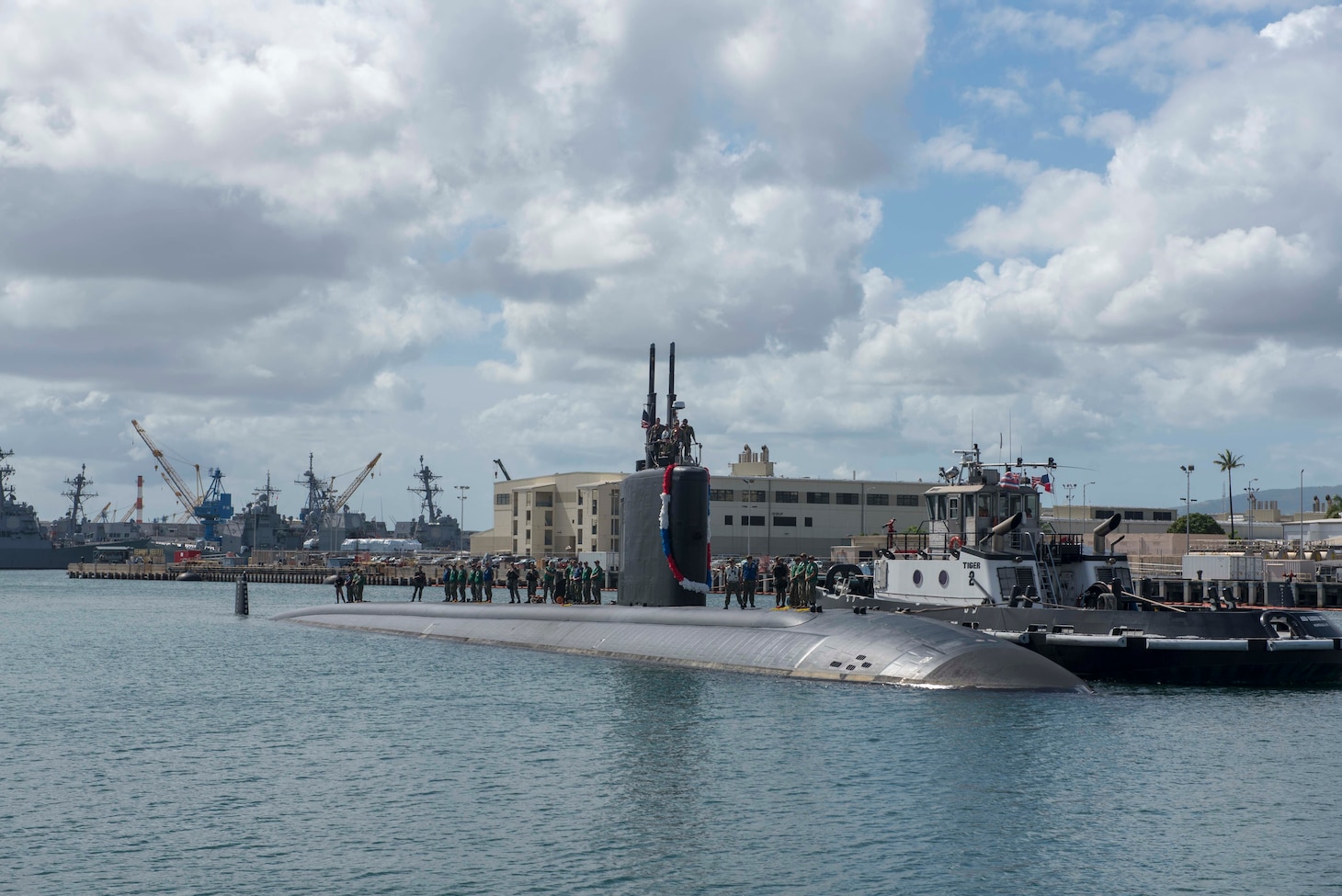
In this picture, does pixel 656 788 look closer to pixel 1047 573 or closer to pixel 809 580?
pixel 1047 573

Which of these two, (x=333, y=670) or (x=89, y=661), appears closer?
(x=333, y=670)

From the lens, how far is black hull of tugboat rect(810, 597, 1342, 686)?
88.0 ft

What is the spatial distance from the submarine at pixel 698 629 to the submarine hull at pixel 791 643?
0.08 feet

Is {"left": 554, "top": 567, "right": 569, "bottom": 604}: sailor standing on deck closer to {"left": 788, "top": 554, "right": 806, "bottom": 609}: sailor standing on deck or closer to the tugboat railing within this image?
{"left": 788, "top": 554, "right": 806, "bottom": 609}: sailor standing on deck

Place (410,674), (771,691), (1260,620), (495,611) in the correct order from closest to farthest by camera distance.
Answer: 1. (771,691)
2. (1260,620)
3. (410,674)
4. (495,611)

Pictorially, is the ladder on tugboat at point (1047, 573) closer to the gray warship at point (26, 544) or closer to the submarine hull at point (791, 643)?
the submarine hull at point (791, 643)

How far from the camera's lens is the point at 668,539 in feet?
95.9

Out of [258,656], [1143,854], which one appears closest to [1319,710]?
[1143,854]

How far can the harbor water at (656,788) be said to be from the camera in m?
13.1

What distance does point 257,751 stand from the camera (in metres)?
19.5

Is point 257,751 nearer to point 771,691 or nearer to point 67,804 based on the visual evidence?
point 67,804

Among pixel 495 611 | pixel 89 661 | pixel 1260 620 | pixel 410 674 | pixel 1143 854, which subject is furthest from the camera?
pixel 495 611

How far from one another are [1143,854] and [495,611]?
26494 mm

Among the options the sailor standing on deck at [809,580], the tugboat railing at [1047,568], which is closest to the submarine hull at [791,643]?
the sailor standing on deck at [809,580]
